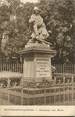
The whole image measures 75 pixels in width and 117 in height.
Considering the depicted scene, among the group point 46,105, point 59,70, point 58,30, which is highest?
point 58,30

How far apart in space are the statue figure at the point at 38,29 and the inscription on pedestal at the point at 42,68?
0.99 feet

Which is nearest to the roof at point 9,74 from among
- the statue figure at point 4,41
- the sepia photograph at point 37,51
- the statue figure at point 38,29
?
the sepia photograph at point 37,51

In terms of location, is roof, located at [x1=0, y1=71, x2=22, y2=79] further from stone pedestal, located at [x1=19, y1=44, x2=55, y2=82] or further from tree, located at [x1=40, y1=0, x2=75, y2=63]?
tree, located at [x1=40, y1=0, x2=75, y2=63]

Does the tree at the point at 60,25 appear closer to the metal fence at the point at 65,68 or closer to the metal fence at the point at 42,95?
the metal fence at the point at 65,68

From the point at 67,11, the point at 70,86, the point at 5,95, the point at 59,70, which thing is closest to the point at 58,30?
the point at 67,11

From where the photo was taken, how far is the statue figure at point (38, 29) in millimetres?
4211

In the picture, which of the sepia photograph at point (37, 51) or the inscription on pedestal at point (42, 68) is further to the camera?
the inscription on pedestal at point (42, 68)

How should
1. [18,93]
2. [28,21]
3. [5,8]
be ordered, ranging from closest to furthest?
[18,93]
[5,8]
[28,21]

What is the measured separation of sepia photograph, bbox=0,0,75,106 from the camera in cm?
370

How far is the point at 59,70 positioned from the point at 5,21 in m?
1.01

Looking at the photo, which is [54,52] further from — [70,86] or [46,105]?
[46,105]

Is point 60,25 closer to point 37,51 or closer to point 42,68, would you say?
point 37,51

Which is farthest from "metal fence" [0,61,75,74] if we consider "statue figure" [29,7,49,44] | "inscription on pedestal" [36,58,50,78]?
"statue figure" [29,7,49,44]

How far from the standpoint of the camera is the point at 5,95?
3.66m
